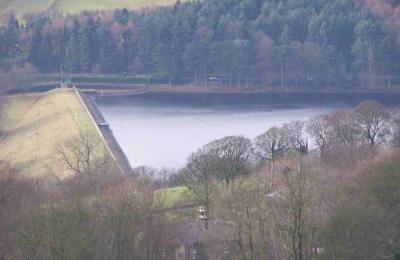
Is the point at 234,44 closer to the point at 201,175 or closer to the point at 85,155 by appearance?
the point at 85,155

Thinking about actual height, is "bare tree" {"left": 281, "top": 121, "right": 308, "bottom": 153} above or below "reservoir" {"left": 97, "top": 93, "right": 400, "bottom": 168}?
above

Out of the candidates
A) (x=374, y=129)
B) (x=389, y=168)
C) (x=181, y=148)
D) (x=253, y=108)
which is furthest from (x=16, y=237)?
(x=253, y=108)

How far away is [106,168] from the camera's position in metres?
39.1

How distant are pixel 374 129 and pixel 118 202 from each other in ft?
54.6

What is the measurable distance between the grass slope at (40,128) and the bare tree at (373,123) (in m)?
12.4

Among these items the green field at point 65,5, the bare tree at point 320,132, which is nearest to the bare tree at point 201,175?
the bare tree at point 320,132

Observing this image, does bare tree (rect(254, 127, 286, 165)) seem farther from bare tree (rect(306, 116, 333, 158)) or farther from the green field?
the green field

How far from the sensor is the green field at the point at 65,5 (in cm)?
9750

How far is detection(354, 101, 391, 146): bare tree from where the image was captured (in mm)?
40500

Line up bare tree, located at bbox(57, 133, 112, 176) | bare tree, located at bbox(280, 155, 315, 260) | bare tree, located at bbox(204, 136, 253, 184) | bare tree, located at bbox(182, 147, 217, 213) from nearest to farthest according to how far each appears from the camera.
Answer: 1. bare tree, located at bbox(280, 155, 315, 260)
2. bare tree, located at bbox(182, 147, 217, 213)
3. bare tree, located at bbox(204, 136, 253, 184)
4. bare tree, located at bbox(57, 133, 112, 176)

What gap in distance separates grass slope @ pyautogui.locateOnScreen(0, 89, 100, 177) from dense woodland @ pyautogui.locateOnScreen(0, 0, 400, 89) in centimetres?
1003

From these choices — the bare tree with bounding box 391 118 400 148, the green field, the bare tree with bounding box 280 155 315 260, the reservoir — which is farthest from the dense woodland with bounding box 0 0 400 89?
the bare tree with bounding box 280 155 315 260

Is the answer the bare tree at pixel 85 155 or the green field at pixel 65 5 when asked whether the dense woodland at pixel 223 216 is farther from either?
the green field at pixel 65 5

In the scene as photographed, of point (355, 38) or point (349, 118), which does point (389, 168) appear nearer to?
point (349, 118)
